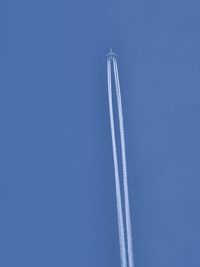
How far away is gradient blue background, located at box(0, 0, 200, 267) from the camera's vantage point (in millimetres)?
993

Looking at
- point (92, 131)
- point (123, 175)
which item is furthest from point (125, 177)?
point (92, 131)

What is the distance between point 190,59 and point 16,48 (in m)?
0.40

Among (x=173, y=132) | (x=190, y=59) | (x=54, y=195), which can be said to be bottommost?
(x=54, y=195)

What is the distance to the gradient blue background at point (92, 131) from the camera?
0.99 meters

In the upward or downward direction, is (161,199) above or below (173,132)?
below

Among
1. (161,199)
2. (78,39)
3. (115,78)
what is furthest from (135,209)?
(78,39)

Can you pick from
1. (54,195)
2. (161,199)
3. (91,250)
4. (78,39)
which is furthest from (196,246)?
(78,39)

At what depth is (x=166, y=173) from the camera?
3.38 ft

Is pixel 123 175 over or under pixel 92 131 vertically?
under

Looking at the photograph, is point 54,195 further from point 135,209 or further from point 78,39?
point 78,39

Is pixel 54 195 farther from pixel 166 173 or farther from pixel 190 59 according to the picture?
pixel 190 59

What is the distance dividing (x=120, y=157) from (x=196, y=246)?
26cm

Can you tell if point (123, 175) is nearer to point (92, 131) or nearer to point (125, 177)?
point (125, 177)

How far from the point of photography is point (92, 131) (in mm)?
1023
